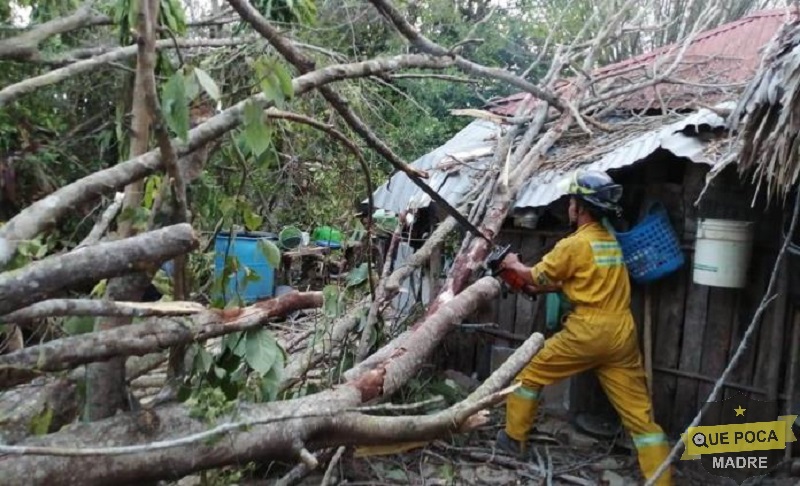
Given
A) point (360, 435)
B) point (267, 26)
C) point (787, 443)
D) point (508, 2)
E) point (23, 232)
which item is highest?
point (508, 2)

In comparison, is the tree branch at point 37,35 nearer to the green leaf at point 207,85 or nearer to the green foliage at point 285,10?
the green foliage at point 285,10

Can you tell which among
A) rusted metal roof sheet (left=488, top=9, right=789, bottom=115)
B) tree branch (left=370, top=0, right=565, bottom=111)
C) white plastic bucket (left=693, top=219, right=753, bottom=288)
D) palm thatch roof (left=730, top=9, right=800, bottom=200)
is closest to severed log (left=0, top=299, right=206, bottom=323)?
tree branch (left=370, top=0, right=565, bottom=111)

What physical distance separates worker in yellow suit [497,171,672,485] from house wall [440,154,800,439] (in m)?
0.34

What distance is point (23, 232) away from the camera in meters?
1.83

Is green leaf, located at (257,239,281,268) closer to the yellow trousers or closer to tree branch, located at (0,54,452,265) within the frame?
tree branch, located at (0,54,452,265)

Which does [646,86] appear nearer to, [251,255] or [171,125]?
[171,125]

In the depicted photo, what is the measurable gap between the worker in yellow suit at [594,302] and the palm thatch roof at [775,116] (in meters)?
0.96

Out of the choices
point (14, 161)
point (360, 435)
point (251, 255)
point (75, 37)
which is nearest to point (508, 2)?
point (251, 255)

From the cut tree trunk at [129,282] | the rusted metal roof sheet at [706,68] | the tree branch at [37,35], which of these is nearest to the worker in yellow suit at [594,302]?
the rusted metal roof sheet at [706,68]

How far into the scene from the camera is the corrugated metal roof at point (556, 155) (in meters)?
3.88

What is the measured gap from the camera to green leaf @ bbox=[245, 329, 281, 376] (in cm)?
221

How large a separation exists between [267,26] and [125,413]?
1.37 meters

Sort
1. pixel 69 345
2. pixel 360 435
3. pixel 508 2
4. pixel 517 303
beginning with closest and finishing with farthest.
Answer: pixel 69 345 → pixel 360 435 → pixel 517 303 → pixel 508 2

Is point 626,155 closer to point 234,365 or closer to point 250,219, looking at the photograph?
point 250,219
